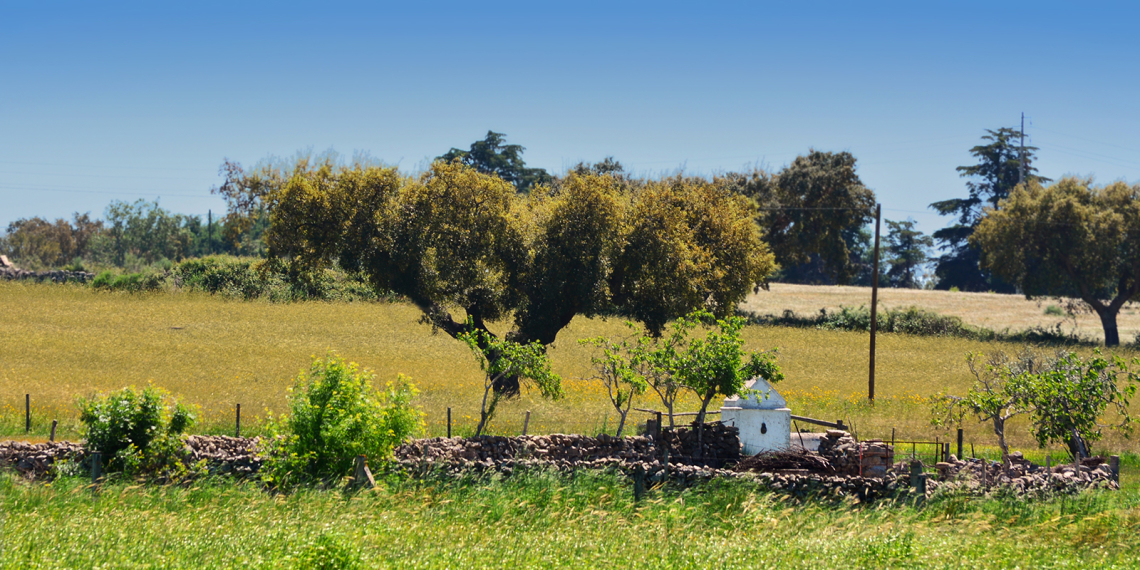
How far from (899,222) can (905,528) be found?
10882 cm

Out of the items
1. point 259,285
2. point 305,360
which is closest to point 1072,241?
point 305,360

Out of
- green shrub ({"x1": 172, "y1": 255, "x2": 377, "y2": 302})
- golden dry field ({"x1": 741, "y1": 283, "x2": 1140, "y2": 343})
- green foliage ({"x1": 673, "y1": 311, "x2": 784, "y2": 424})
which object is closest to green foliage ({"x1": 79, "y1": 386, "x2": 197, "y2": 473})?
green foliage ({"x1": 673, "y1": 311, "x2": 784, "y2": 424})

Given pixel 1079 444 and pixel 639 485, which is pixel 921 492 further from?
pixel 1079 444

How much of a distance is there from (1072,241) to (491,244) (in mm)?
43169

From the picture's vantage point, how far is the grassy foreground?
11.0 m

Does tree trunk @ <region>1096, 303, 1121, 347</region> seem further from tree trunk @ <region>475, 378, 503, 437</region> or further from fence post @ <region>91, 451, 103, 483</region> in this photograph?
fence post @ <region>91, 451, 103, 483</region>

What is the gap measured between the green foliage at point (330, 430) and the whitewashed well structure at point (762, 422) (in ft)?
34.3

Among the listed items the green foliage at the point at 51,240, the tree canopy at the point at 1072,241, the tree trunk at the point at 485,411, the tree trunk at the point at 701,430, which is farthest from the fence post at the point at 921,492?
the green foliage at the point at 51,240

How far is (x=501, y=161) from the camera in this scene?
8819 centimetres

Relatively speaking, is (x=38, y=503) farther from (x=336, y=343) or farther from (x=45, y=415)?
(x=336, y=343)

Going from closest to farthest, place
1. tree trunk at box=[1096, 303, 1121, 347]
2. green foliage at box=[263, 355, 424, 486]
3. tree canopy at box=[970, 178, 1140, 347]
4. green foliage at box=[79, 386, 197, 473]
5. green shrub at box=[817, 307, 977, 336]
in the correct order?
green foliage at box=[263, 355, 424, 486] < green foliage at box=[79, 386, 197, 473] < tree canopy at box=[970, 178, 1140, 347] < tree trunk at box=[1096, 303, 1121, 347] < green shrub at box=[817, 307, 977, 336]

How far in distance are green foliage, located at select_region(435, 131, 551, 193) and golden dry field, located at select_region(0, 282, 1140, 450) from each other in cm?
3358

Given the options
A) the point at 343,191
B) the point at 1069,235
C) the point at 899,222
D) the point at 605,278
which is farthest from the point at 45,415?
the point at 899,222

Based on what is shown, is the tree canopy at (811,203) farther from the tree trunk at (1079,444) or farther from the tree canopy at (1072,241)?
the tree trunk at (1079,444)
